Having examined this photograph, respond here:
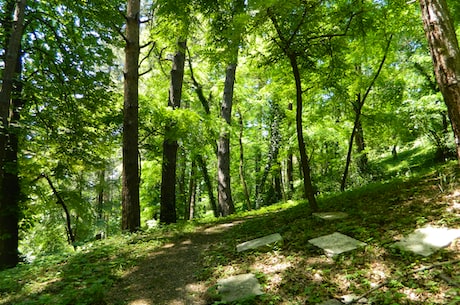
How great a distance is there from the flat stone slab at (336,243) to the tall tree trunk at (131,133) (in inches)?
159

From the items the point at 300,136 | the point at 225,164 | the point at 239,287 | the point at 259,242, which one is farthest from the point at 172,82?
the point at 239,287

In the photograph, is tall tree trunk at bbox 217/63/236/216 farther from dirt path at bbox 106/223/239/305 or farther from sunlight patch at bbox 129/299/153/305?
Answer: sunlight patch at bbox 129/299/153/305

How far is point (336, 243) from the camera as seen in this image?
349 centimetres

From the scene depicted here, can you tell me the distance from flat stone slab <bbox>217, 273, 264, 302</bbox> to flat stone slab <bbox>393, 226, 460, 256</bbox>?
5.00 feet

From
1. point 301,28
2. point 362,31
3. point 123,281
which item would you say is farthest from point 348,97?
point 123,281

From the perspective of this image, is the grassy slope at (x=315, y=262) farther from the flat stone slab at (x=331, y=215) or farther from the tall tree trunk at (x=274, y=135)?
the tall tree trunk at (x=274, y=135)

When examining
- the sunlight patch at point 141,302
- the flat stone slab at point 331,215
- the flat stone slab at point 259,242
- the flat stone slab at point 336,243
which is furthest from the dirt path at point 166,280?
the flat stone slab at point 331,215

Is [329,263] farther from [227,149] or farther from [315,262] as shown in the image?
[227,149]

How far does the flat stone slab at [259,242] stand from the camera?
13.2 feet

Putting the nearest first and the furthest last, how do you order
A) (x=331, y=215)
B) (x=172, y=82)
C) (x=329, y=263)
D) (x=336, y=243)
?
(x=329, y=263), (x=336, y=243), (x=331, y=215), (x=172, y=82)

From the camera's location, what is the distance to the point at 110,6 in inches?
248

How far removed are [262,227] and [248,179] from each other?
1769 cm

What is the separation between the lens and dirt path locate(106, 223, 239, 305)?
10.2 ft

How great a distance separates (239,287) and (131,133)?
14.9 ft
